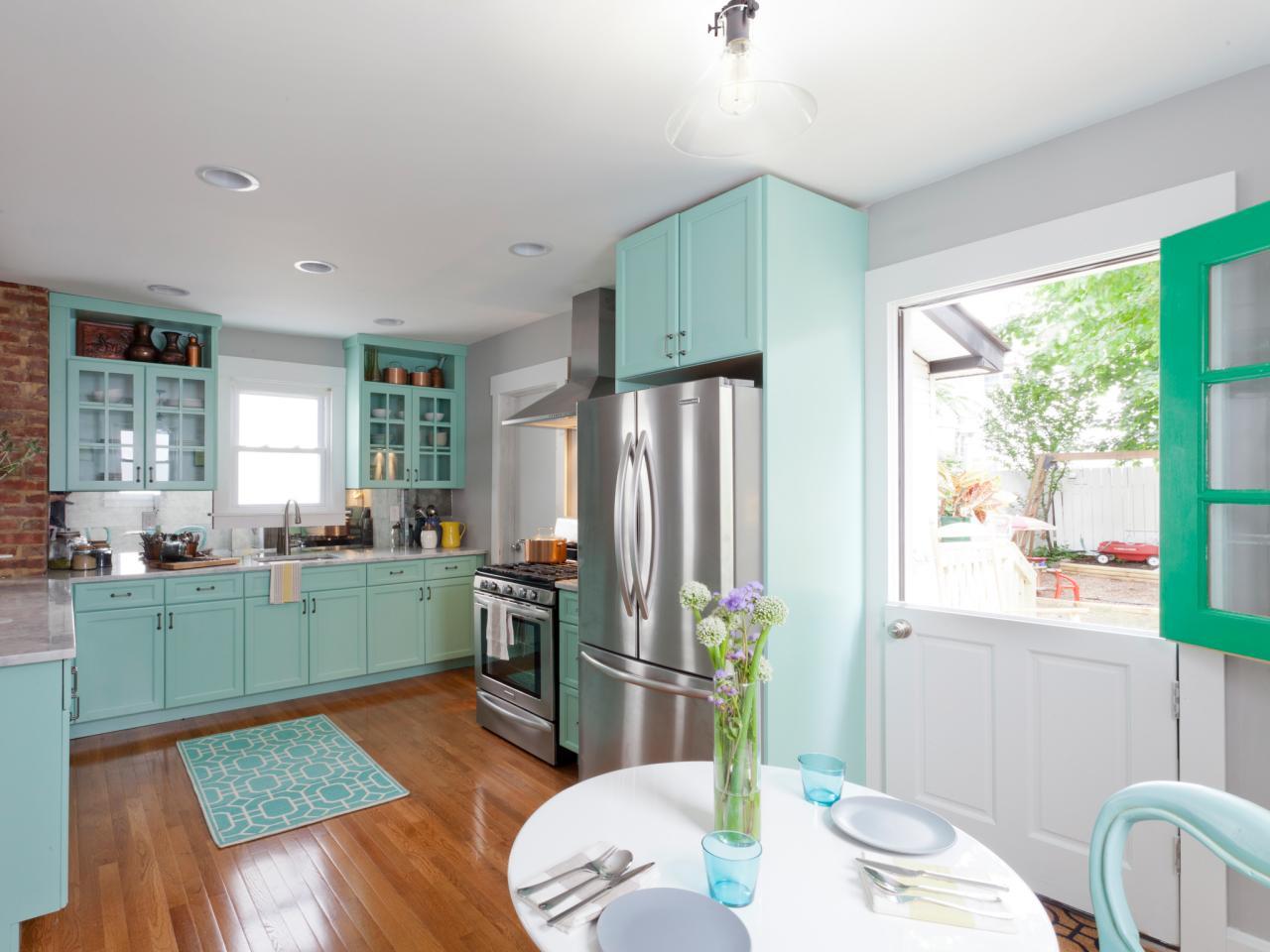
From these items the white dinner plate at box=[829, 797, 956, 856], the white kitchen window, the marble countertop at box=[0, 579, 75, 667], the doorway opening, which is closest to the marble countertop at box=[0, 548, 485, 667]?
the marble countertop at box=[0, 579, 75, 667]

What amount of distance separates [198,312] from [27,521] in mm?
1558

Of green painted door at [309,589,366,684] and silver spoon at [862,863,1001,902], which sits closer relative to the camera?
silver spoon at [862,863,1001,902]

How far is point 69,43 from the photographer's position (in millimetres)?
1779

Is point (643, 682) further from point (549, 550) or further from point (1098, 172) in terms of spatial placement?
point (1098, 172)

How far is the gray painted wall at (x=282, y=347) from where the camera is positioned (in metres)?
4.88

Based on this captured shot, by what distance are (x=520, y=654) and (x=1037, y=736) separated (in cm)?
242

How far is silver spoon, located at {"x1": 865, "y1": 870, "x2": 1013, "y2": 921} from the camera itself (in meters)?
1.05

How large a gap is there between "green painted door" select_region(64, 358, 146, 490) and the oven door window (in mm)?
2464

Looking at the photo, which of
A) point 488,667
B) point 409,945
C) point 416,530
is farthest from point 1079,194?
point 416,530

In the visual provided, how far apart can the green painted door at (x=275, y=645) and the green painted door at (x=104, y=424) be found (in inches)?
43.8

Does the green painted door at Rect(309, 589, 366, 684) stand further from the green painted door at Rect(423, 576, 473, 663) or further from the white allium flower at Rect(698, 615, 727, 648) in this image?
the white allium flower at Rect(698, 615, 727, 648)

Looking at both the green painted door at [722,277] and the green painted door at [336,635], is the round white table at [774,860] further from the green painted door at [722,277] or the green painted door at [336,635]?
the green painted door at [336,635]

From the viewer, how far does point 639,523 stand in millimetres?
2678

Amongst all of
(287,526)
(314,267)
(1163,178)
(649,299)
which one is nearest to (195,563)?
(287,526)
